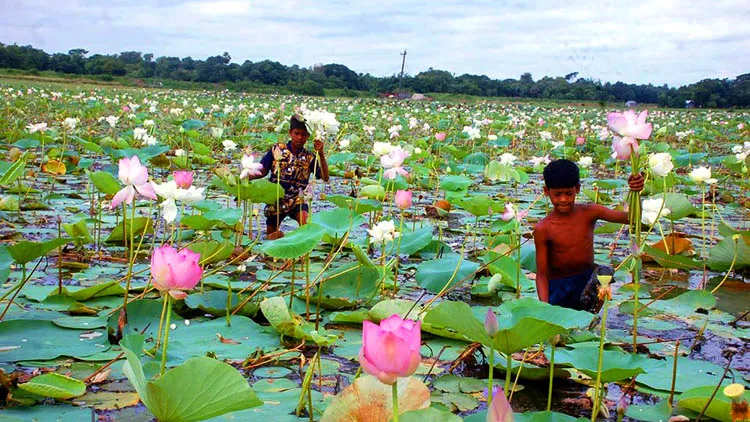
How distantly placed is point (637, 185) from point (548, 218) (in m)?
0.47

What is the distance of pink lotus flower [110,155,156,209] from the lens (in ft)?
6.33

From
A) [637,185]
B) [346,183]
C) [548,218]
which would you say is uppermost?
[637,185]

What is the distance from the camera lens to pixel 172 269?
1.31 m

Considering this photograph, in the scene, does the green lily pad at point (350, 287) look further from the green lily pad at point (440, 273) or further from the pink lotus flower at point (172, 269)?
the pink lotus flower at point (172, 269)

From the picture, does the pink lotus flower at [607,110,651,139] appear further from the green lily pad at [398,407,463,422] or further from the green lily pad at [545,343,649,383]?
the green lily pad at [398,407,463,422]

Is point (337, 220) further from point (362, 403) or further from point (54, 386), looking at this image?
point (362, 403)

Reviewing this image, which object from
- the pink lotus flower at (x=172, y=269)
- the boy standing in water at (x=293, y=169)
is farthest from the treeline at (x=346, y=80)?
the pink lotus flower at (x=172, y=269)

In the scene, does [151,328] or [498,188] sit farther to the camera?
[498,188]

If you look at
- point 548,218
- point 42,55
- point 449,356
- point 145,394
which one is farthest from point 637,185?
point 42,55

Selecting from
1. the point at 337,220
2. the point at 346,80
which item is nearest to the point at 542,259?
the point at 337,220

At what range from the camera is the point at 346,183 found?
574cm

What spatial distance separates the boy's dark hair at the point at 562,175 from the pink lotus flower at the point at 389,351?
1.37 m

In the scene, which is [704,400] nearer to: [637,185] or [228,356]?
[637,185]

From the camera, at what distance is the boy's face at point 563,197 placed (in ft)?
7.00
